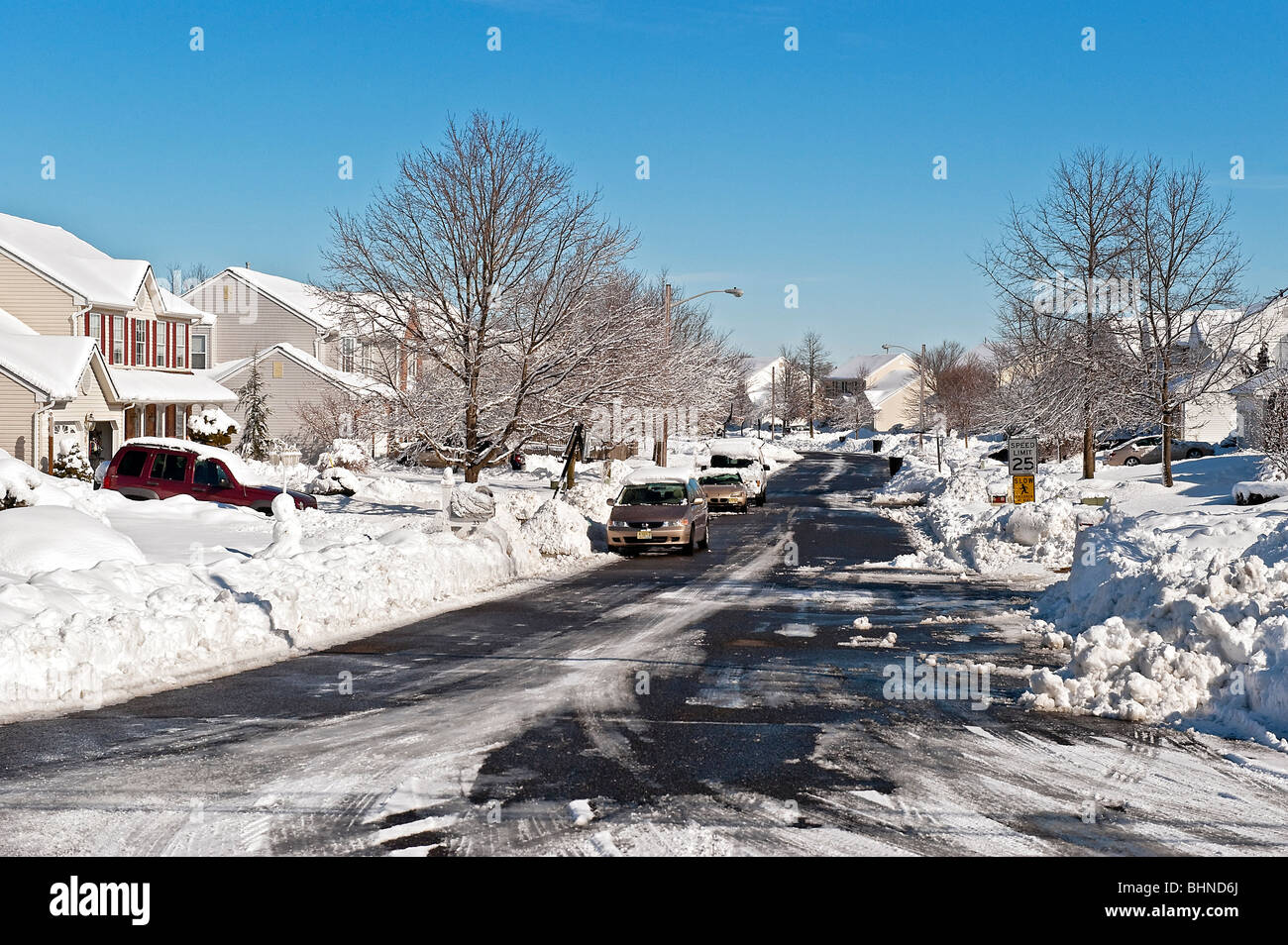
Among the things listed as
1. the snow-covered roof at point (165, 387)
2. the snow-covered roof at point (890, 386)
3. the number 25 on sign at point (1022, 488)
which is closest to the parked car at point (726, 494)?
the number 25 on sign at point (1022, 488)

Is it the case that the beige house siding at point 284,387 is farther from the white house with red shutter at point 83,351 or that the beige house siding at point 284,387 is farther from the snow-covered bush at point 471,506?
the snow-covered bush at point 471,506

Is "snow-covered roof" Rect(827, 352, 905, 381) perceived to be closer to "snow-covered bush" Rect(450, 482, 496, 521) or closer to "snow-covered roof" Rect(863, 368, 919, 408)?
"snow-covered roof" Rect(863, 368, 919, 408)

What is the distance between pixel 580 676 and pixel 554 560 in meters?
11.7

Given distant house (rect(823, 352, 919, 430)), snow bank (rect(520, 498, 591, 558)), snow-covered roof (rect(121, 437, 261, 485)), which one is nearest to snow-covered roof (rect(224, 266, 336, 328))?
snow-covered roof (rect(121, 437, 261, 485))

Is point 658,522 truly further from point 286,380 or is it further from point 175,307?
point 286,380

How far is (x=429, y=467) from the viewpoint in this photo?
2036 inches

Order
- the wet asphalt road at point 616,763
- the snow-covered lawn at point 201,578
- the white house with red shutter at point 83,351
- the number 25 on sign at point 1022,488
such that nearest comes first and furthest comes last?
the wet asphalt road at point 616,763 < the snow-covered lawn at point 201,578 < the number 25 on sign at point 1022,488 < the white house with red shutter at point 83,351

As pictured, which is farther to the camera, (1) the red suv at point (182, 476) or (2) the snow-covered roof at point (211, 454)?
(2) the snow-covered roof at point (211, 454)

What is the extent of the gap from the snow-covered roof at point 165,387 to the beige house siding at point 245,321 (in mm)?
8824

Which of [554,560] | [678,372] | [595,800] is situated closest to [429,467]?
[678,372]

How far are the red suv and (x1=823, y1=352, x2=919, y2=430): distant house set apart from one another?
10127 cm

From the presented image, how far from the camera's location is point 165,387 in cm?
4278

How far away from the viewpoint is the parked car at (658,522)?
81.3 feet

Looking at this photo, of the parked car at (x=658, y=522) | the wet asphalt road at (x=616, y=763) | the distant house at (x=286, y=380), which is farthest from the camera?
the distant house at (x=286, y=380)
